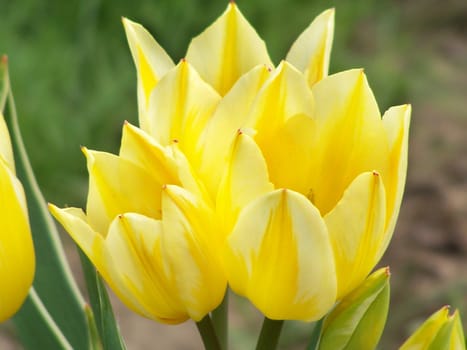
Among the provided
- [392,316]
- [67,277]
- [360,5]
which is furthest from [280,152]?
[360,5]

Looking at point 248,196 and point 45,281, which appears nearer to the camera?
point 248,196

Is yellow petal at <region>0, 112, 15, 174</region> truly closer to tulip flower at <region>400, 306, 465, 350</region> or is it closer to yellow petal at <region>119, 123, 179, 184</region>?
yellow petal at <region>119, 123, 179, 184</region>

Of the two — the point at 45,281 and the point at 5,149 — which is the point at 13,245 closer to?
the point at 5,149

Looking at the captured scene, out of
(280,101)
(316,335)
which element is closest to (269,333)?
(316,335)

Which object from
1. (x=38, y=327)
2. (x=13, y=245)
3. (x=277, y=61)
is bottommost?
(x=277, y=61)

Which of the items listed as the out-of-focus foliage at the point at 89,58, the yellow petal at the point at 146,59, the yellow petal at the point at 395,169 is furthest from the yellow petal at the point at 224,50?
the out-of-focus foliage at the point at 89,58

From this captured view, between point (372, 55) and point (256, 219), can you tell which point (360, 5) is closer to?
point (372, 55)

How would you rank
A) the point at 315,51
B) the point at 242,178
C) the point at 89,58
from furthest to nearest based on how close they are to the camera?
the point at 89,58 → the point at 315,51 → the point at 242,178
